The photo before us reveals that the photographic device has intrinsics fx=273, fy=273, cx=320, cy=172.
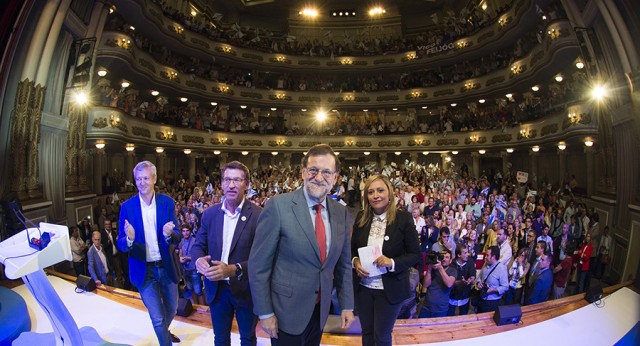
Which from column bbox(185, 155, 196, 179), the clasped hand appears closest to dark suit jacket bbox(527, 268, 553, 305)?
the clasped hand

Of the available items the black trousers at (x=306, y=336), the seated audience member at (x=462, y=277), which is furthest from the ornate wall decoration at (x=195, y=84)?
the seated audience member at (x=462, y=277)

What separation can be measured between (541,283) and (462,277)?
2.58ft

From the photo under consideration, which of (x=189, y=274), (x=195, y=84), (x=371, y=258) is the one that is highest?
(x=195, y=84)

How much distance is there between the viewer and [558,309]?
7.82ft

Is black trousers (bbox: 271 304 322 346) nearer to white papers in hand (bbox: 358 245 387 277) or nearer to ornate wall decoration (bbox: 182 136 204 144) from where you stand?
white papers in hand (bbox: 358 245 387 277)

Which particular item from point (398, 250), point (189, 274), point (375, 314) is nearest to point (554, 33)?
point (398, 250)

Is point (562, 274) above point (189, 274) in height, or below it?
above

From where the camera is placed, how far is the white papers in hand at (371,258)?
5.99ft

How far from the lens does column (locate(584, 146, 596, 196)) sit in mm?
1910

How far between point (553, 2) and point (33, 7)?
135 inches

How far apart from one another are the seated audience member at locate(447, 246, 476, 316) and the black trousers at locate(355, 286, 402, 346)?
6.38ft

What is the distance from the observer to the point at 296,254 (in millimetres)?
1299

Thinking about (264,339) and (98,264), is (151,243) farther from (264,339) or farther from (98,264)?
(264,339)

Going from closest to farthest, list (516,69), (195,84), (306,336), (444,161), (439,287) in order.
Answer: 1. (306,336)
2. (195,84)
3. (516,69)
4. (439,287)
5. (444,161)
